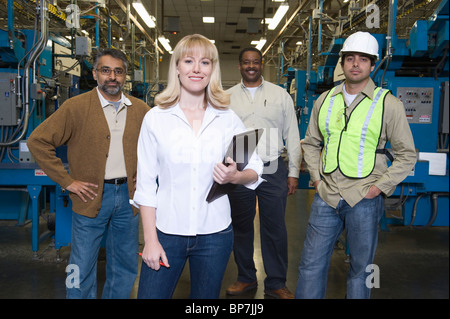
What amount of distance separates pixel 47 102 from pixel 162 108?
456 centimetres

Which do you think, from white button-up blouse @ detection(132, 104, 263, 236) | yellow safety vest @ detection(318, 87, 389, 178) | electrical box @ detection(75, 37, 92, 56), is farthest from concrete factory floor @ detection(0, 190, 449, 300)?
electrical box @ detection(75, 37, 92, 56)

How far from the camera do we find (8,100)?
470cm

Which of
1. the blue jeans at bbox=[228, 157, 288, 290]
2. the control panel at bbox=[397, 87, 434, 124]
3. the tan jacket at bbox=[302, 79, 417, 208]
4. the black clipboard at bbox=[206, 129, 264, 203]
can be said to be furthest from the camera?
the control panel at bbox=[397, 87, 434, 124]

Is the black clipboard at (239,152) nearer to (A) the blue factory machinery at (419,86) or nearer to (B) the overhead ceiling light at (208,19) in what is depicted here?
(A) the blue factory machinery at (419,86)

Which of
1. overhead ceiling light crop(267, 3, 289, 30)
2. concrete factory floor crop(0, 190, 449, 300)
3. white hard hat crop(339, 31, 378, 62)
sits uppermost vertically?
overhead ceiling light crop(267, 3, 289, 30)

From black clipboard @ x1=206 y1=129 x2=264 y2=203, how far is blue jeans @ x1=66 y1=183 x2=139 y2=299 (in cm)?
102

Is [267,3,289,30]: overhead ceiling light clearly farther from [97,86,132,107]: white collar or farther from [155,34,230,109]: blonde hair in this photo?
[155,34,230,109]: blonde hair

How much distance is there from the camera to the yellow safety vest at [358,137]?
2133 mm

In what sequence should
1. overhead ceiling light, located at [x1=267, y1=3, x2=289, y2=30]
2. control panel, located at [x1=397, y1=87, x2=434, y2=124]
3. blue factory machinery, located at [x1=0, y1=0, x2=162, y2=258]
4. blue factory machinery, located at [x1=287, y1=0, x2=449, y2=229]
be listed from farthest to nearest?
overhead ceiling light, located at [x1=267, y1=3, x2=289, y2=30], control panel, located at [x1=397, y1=87, x2=434, y2=124], blue factory machinery, located at [x1=287, y1=0, x2=449, y2=229], blue factory machinery, located at [x1=0, y1=0, x2=162, y2=258]

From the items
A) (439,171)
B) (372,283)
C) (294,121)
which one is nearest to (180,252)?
(372,283)

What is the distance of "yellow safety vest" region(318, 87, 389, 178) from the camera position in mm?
2133

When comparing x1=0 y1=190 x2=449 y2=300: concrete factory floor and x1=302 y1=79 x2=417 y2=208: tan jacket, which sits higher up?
x1=302 y1=79 x2=417 y2=208: tan jacket

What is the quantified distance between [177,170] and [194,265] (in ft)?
1.32
